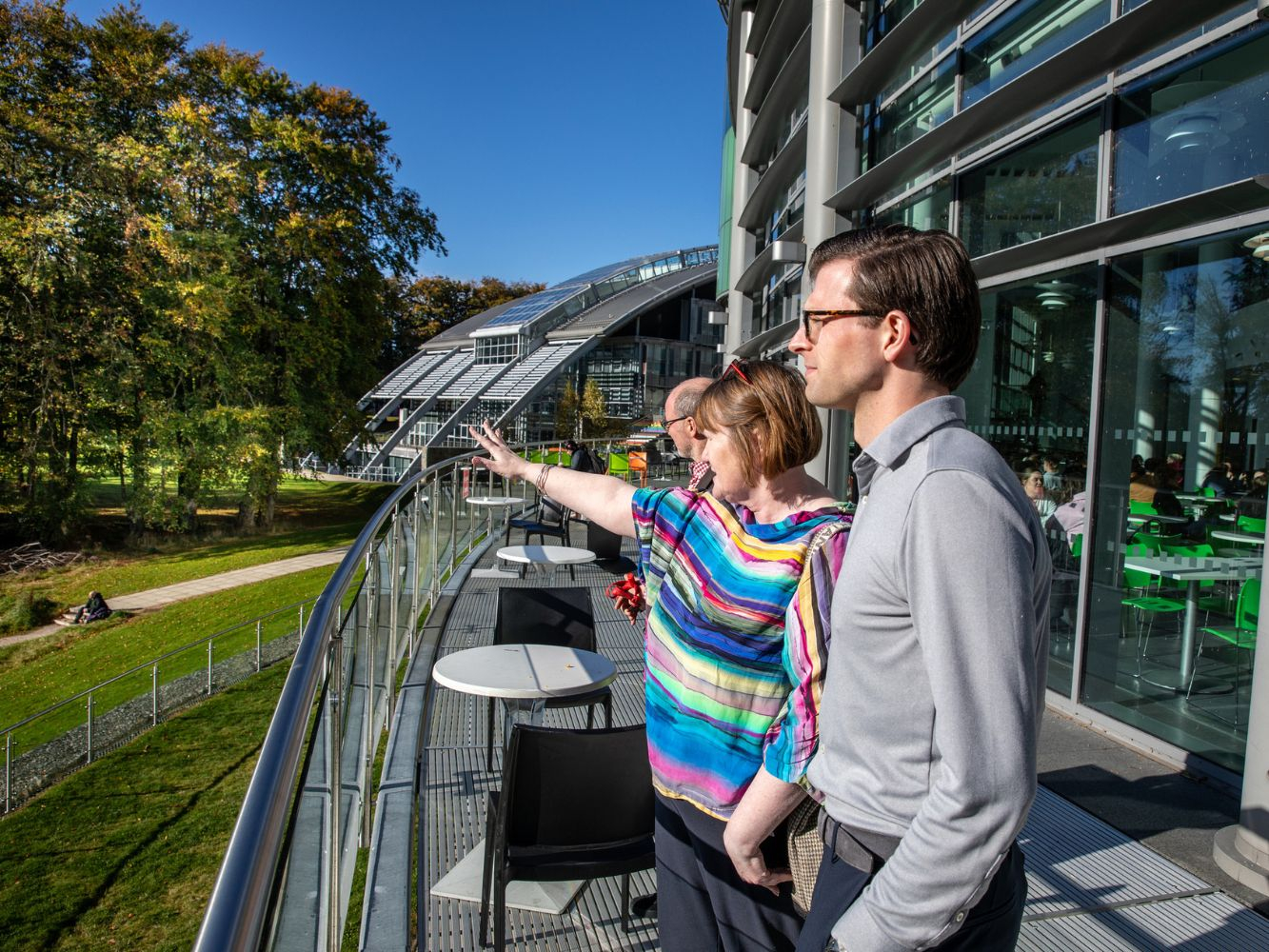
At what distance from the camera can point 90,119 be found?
87.8 ft

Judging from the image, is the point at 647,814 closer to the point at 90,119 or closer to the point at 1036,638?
the point at 1036,638

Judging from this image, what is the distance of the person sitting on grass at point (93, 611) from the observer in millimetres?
20906

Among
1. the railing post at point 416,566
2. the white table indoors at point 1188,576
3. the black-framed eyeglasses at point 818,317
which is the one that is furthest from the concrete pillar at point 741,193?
the black-framed eyeglasses at point 818,317

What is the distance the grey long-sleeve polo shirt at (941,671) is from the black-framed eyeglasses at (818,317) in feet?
0.72

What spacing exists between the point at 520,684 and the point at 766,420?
6.12 ft

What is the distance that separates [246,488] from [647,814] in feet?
91.4

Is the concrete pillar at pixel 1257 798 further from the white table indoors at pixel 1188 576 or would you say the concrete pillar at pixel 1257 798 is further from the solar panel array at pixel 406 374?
the solar panel array at pixel 406 374

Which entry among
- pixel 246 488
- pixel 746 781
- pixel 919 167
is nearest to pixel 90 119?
pixel 246 488

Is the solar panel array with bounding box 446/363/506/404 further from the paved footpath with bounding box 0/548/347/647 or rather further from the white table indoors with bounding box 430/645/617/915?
the white table indoors with bounding box 430/645/617/915

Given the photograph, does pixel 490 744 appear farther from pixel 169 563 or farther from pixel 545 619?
pixel 169 563

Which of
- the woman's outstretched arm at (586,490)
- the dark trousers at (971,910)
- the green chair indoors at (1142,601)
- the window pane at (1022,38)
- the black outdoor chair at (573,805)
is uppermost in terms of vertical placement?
the window pane at (1022,38)

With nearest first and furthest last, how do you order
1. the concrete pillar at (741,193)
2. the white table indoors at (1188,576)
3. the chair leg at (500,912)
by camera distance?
the chair leg at (500,912) → the white table indoors at (1188,576) → the concrete pillar at (741,193)

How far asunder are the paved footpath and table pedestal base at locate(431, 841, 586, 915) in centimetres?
1900

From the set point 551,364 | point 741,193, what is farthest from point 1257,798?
point 551,364
